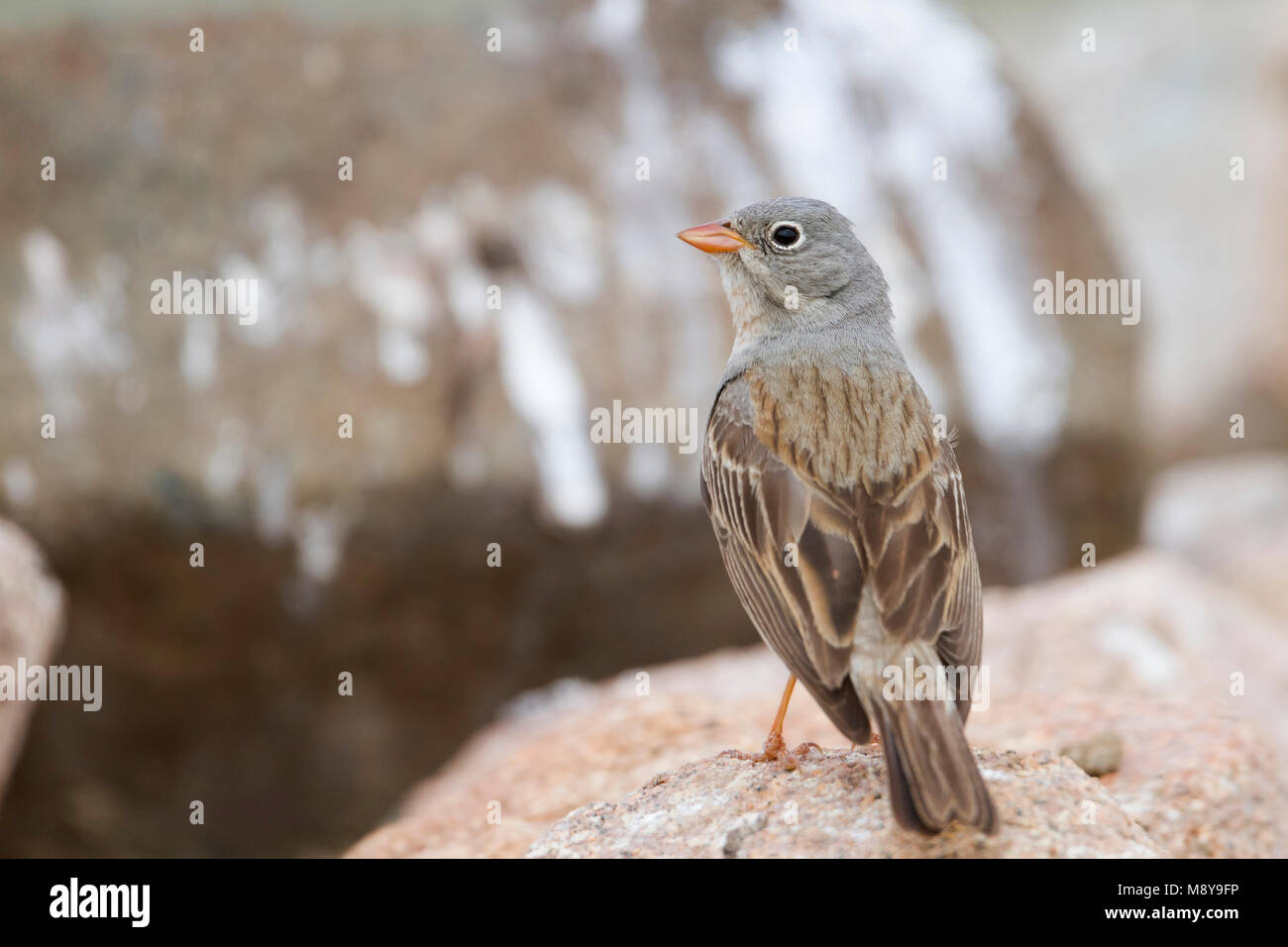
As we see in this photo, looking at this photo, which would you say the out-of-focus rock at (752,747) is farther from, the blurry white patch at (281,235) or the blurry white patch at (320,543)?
the blurry white patch at (281,235)

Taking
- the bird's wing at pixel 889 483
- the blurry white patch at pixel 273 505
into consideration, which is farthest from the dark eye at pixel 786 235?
the blurry white patch at pixel 273 505

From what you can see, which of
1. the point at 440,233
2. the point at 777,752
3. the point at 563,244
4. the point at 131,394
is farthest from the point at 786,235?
the point at 131,394

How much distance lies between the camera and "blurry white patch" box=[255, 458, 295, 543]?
24.4ft

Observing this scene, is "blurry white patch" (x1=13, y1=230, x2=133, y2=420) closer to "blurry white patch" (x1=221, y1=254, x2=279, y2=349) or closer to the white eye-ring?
"blurry white patch" (x1=221, y1=254, x2=279, y2=349)

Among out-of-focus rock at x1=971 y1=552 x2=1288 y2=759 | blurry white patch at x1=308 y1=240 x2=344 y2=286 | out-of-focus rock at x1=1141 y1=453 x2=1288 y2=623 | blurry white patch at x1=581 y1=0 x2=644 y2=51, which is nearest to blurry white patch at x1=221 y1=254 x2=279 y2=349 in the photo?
blurry white patch at x1=308 y1=240 x2=344 y2=286

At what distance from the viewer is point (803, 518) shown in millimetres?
3695

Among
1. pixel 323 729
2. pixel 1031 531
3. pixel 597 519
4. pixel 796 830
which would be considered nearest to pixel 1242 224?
pixel 1031 531

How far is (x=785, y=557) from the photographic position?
3.66 m

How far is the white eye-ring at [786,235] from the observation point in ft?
14.5

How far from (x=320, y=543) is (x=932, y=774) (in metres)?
5.23

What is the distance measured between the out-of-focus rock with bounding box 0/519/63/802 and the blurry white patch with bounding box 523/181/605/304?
140 inches

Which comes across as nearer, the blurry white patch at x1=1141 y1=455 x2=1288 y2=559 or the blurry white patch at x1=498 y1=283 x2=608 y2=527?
the blurry white patch at x1=498 y1=283 x2=608 y2=527

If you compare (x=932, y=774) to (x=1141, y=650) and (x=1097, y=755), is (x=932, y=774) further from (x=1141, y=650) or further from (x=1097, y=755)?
(x=1141, y=650)

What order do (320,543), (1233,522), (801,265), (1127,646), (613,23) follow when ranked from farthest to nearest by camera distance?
(1233,522)
(613,23)
(320,543)
(1127,646)
(801,265)
